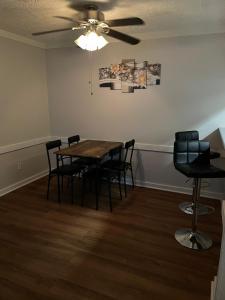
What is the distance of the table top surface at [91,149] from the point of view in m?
3.07

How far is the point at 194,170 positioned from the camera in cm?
228

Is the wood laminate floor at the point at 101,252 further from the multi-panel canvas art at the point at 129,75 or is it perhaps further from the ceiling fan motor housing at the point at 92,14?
the ceiling fan motor housing at the point at 92,14

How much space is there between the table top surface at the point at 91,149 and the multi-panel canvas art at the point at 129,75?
35.1 inches

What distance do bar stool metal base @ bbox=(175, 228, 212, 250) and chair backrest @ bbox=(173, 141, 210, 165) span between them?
760 mm

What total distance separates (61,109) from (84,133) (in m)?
0.62

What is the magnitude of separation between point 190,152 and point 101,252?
1408 mm

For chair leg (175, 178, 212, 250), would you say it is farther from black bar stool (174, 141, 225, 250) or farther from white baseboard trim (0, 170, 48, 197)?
white baseboard trim (0, 170, 48, 197)

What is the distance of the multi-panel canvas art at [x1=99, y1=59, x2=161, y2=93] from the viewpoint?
11.5 ft

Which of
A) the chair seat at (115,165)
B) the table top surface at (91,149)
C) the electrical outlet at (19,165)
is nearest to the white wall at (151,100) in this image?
the table top surface at (91,149)

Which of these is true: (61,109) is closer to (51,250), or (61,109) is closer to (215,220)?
(51,250)

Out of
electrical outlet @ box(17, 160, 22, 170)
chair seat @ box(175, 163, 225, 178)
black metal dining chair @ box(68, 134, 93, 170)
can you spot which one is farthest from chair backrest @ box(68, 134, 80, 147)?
chair seat @ box(175, 163, 225, 178)

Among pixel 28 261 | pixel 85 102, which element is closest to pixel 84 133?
pixel 85 102

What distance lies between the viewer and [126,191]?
12.1 ft

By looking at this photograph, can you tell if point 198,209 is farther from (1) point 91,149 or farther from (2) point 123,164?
(1) point 91,149
